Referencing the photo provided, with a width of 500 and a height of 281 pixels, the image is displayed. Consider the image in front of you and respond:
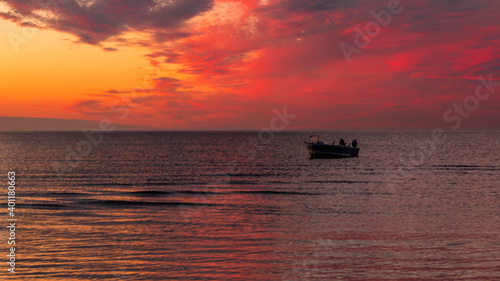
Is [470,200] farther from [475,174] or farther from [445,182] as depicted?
[475,174]

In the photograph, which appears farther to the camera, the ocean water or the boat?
the boat

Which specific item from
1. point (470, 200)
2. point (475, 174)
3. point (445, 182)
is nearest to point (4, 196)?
point (470, 200)

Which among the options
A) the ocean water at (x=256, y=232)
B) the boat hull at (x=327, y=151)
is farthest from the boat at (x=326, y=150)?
the ocean water at (x=256, y=232)

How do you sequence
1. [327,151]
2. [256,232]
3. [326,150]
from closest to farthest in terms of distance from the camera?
[256,232], [326,150], [327,151]

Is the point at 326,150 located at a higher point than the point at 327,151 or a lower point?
higher

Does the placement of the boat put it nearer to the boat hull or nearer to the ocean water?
the boat hull

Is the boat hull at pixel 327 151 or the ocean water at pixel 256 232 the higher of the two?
the boat hull at pixel 327 151

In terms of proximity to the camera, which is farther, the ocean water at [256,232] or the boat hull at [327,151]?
the boat hull at [327,151]

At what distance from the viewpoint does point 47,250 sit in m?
18.1

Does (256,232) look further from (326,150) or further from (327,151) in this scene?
(327,151)

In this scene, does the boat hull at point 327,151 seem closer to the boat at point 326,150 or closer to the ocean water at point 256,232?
the boat at point 326,150

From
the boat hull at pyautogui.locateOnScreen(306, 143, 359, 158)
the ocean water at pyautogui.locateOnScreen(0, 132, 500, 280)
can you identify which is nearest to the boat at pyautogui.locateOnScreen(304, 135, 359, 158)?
the boat hull at pyautogui.locateOnScreen(306, 143, 359, 158)

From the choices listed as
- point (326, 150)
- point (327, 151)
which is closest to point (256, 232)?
point (326, 150)

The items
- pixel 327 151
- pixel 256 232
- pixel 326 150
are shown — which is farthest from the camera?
pixel 327 151
